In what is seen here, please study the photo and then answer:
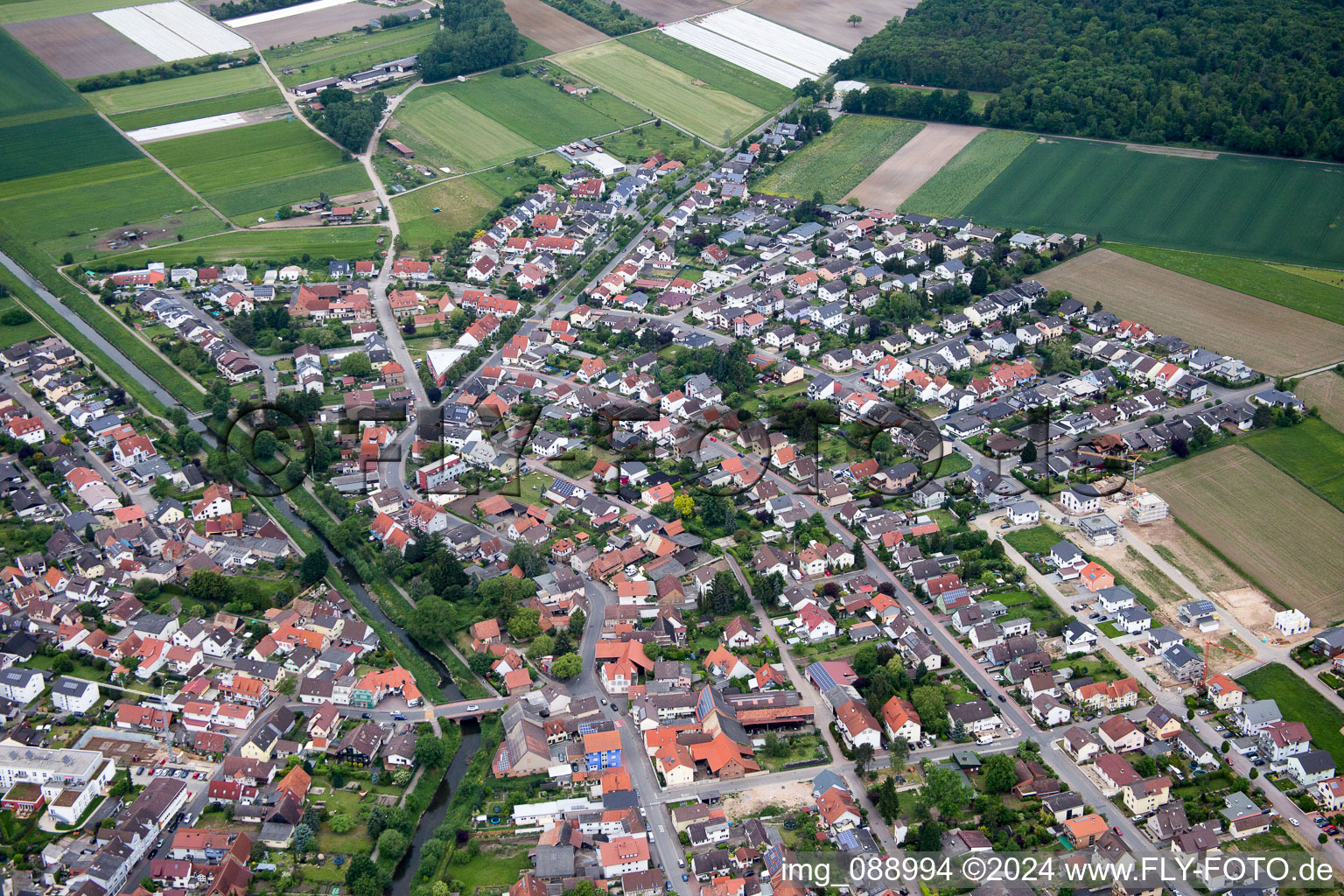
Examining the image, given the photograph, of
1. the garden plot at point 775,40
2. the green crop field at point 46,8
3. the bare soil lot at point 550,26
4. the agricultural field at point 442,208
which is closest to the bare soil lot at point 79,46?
the green crop field at point 46,8

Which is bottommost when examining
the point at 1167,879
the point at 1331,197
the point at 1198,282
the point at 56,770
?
the point at 56,770

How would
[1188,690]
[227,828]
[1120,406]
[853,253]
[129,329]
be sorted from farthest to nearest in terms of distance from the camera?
1. [853,253]
2. [129,329]
3. [1120,406]
4. [1188,690]
5. [227,828]

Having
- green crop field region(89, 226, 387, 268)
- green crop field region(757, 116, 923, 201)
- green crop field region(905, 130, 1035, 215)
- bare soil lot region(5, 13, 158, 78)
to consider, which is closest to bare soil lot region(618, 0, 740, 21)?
green crop field region(757, 116, 923, 201)

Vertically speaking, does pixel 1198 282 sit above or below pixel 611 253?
above

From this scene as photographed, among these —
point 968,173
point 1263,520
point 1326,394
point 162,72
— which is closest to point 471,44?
point 162,72

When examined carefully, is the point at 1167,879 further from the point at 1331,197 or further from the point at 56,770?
the point at 1331,197

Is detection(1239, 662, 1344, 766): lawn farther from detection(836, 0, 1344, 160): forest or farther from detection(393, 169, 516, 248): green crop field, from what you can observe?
detection(393, 169, 516, 248): green crop field

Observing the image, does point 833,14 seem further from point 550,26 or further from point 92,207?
point 92,207

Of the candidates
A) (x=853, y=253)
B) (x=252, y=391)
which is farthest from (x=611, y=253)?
(x=252, y=391)
